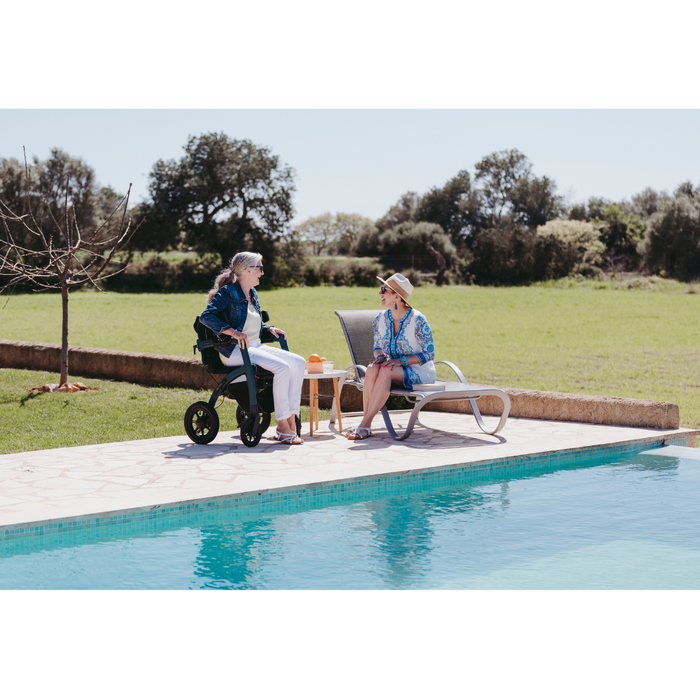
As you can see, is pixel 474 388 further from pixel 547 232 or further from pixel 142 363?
pixel 547 232

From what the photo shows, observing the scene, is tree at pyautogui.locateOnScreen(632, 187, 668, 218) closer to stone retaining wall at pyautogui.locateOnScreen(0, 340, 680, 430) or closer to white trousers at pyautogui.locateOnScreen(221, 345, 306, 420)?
stone retaining wall at pyautogui.locateOnScreen(0, 340, 680, 430)

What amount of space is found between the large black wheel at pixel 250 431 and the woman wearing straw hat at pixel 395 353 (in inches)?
31.4

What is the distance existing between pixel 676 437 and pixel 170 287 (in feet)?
102

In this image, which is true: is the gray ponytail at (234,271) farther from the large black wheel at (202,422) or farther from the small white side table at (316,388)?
the small white side table at (316,388)

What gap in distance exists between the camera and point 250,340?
21.9ft

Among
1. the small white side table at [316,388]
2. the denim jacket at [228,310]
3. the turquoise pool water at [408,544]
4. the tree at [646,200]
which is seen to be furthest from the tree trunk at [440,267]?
the turquoise pool water at [408,544]

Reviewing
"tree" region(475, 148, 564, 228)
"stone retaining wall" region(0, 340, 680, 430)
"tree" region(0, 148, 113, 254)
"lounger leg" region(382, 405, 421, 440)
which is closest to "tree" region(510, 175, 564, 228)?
"tree" region(475, 148, 564, 228)

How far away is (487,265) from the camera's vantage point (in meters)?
38.7

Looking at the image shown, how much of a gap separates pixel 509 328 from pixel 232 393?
15428 mm

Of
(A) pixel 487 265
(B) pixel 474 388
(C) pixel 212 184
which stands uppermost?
(C) pixel 212 184

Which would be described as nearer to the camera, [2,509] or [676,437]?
[2,509]

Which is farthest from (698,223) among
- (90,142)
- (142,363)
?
(142,363)

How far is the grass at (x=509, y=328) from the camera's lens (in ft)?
41.1
